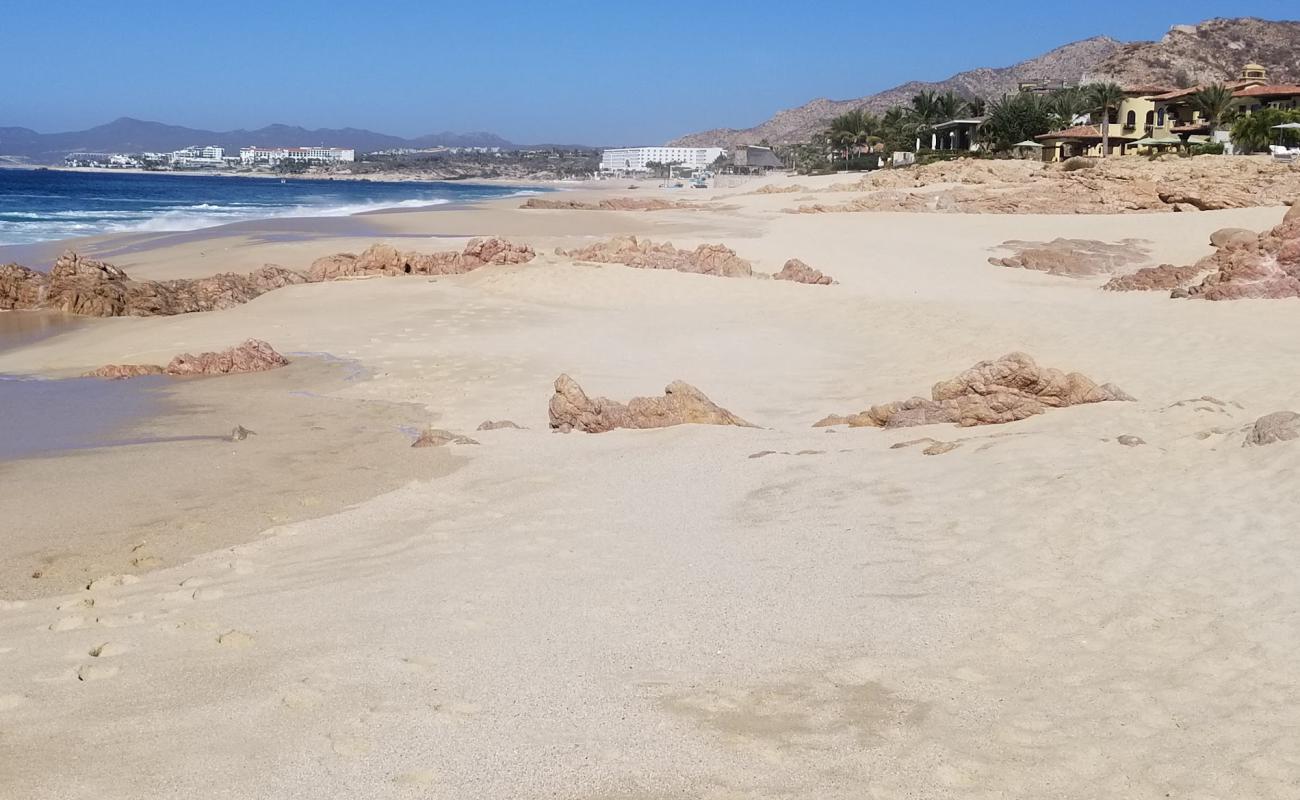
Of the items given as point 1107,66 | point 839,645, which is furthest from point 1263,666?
point 1107,66

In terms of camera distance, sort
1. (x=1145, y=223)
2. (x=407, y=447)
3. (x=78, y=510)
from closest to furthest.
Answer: (x=78, y=510)
(x=407, y=447)
(x=1145, y=223)

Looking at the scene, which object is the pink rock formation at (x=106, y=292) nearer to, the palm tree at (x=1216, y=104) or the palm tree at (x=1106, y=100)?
the palm tree at (x=1106, y=100)

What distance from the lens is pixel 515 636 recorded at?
4.30 meters

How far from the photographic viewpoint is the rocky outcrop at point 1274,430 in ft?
19.4

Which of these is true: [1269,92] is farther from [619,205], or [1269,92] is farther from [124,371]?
[124,371]

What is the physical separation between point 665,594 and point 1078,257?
15.8 metres

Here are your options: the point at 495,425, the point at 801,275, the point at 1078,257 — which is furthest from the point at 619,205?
the point at 495,425

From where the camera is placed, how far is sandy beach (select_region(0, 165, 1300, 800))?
3275 millimetres

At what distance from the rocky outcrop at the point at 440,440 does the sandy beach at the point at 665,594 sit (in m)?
0.16

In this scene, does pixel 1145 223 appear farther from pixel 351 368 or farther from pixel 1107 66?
pixel 1107 66

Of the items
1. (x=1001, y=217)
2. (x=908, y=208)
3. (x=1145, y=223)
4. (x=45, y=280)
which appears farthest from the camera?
(x=908, y=208)

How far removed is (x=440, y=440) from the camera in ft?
26.5

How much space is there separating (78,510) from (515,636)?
3623 mm

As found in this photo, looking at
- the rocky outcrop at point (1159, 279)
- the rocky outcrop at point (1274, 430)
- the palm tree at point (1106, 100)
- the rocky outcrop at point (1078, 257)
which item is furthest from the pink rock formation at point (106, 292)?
the palm tree at point (1106, 100)
